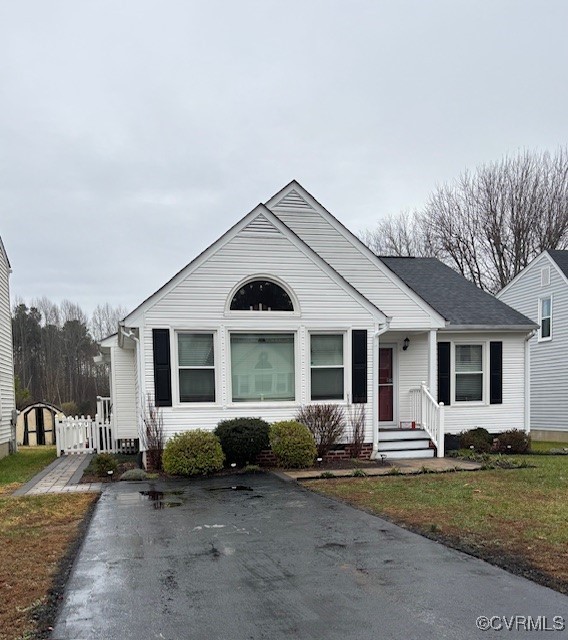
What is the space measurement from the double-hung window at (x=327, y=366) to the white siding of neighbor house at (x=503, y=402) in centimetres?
348

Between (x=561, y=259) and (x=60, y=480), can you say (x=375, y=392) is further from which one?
(x=561, y=259)

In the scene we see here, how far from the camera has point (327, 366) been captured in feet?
38.9

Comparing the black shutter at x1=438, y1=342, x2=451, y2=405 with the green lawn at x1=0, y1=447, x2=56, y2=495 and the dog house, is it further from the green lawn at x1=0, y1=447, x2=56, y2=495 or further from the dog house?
the dog house

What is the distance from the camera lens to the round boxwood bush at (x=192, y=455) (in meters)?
10.2

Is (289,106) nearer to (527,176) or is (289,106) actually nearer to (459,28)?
(459,28)

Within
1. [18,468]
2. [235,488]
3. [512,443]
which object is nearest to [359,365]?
[235,488]

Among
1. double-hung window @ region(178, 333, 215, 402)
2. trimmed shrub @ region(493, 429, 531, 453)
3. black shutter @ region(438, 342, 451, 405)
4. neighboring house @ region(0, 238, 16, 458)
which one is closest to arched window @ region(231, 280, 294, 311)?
double-hung window @ region(178, 333, 215, 402)

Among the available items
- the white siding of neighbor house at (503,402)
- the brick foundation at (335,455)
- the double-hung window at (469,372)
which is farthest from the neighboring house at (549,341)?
the brick foundation at (335,455)

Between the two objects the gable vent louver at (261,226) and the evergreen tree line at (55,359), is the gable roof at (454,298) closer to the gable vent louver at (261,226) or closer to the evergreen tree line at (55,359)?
the gable vent louver at (261,226)

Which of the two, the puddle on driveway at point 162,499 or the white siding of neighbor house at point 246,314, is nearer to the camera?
the puddle on driveway at point 162,499

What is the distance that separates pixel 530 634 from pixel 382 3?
434 inches

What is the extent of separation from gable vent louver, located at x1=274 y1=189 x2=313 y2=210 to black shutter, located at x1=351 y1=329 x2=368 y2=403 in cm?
344

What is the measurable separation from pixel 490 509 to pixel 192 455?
216 inches

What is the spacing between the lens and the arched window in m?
11.5
